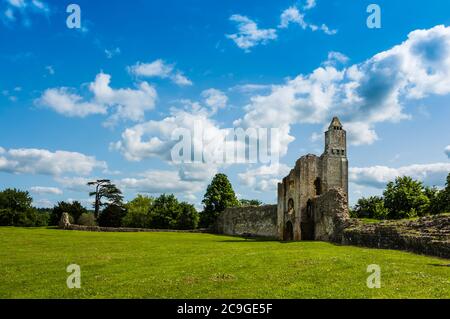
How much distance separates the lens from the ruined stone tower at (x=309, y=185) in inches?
1884

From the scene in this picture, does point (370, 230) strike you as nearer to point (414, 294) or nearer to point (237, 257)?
point (237, 257)

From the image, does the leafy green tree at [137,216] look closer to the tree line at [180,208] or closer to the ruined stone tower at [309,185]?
the tree line at [180,208]

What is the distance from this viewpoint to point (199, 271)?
17344 mm

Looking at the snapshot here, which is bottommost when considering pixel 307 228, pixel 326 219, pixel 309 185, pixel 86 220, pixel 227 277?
pixel 86 220

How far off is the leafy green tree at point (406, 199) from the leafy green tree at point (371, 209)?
3.29 feet

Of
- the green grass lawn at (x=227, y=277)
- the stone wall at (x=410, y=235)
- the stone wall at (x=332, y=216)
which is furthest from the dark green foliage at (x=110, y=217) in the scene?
the green grass lawn at (x=227, y=277)

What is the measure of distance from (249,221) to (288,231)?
12872 millimetres

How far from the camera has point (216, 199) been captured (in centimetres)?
7812

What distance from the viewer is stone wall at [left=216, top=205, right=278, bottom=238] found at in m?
60.6

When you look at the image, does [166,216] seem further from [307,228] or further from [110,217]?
[307,228]

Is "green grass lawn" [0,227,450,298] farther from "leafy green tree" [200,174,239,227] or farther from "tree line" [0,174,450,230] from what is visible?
"leafy green tree" [200,174,239,227]

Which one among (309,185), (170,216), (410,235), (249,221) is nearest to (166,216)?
(170,216)

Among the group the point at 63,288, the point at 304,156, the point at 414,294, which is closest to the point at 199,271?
the point at 63,288
